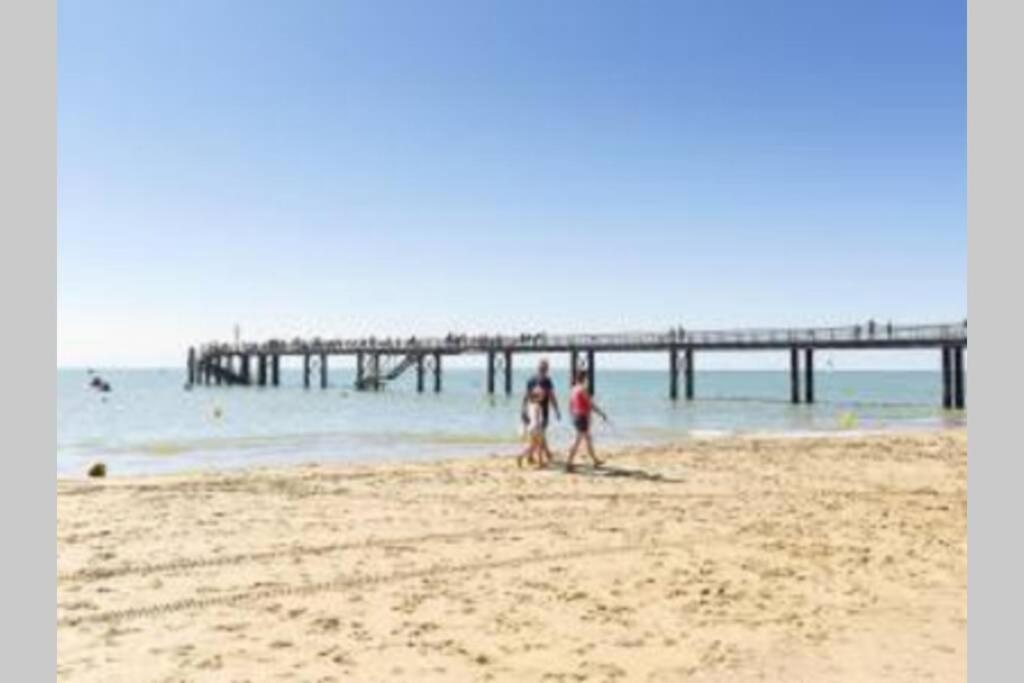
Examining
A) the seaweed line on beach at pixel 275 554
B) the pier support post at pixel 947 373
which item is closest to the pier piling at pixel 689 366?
the pier support post at pixel 947 373

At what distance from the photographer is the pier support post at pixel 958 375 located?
4544 cm

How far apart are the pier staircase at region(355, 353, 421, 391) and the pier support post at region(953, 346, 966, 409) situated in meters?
34.3

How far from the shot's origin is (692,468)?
17.5 meters

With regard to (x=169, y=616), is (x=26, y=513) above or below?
above

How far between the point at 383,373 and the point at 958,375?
133 ft

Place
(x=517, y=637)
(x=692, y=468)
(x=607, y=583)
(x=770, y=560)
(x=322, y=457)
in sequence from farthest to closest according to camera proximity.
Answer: (x=322, y=457) → (x=692, y=468) → (x=770, y=560) → (x=607, y=583) → (x=517, y=637)

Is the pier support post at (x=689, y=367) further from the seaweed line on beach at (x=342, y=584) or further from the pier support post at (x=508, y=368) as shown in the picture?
the seaweed line on beach at (x=342, y=584)

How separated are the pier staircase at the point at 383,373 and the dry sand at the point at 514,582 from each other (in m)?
55.3

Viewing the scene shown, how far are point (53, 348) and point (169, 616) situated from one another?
3.03 metres

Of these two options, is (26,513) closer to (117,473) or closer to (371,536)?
(371,536)

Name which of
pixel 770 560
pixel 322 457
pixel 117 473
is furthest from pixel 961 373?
pixel 770 560

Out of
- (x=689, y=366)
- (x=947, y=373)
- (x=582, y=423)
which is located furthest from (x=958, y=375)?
(x=582, y=423)

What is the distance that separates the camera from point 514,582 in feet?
27.6

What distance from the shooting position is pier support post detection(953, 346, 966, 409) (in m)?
45.4
